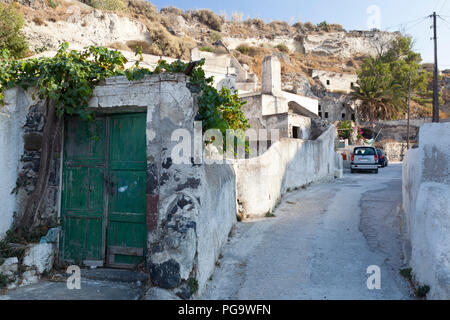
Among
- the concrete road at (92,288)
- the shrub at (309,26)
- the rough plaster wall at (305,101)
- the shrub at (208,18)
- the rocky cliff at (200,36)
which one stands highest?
the shrub at (309,26)

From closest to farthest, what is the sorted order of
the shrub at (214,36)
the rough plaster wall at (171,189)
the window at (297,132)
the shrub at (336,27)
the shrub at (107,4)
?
the rough plaster wall at (171,189)
the window at (297,132)
the shrub at (107,4)
the shrub at (214,36)
the shrub at (336,27)

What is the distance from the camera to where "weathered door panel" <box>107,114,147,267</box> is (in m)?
4.17

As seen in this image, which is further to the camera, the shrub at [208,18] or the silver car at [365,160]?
the shrub at [208,18]

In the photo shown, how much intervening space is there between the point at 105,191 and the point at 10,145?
4.81 feet

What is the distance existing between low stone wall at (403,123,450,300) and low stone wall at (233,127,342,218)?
2.85m

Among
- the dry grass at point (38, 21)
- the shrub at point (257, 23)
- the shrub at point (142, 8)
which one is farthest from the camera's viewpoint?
the shrub at point (257, 23)

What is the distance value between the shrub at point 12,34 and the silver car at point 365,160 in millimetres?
20870

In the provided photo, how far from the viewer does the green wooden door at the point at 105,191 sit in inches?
165

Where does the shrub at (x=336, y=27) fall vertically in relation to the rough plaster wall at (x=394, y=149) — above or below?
above

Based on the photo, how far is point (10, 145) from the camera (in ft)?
14.2

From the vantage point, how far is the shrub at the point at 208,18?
52.2 meters

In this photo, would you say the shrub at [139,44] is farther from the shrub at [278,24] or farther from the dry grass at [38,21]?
the shrub at [278,24]

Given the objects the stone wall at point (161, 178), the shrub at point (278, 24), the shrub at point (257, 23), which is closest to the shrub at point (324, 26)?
the shrub at point (278, 24)

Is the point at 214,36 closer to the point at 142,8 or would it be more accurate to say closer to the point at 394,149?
the point at 142,8
